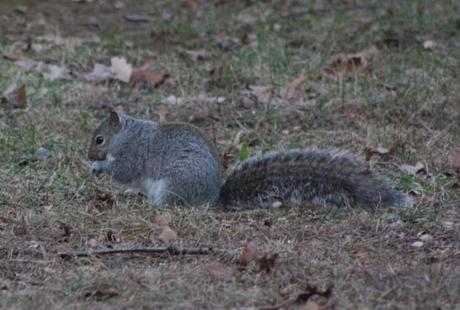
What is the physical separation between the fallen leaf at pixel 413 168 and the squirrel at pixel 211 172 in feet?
2.19

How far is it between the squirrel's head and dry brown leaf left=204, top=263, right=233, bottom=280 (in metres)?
1.52

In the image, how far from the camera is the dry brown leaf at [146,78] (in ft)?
23.0

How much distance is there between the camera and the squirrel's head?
211 inches

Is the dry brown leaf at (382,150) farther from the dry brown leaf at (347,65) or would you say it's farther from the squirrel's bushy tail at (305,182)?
the dry brown leaf at (347,65)

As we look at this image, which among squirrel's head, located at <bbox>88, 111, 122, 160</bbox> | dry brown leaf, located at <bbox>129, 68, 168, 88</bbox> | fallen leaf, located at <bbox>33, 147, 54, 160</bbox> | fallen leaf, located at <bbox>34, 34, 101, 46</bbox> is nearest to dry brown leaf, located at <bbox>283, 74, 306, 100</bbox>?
dry brown leaf, located at <bbox>129, 68, 168, 88</bbox>

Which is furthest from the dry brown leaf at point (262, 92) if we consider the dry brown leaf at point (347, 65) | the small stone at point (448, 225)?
the small stone at point (448, 225)

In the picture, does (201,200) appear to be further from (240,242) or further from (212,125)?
(212,125)

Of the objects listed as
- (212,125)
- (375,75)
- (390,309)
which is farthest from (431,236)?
(375,75)

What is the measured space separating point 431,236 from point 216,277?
105 centimetres

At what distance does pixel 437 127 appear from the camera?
6.10m

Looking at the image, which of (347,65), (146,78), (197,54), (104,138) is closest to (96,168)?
(104,138)

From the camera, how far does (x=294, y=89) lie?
267 inches

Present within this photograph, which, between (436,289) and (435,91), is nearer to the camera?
(436,289)

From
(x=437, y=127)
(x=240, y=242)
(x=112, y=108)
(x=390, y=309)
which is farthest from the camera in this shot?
(x=112, y=108)
